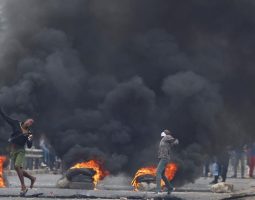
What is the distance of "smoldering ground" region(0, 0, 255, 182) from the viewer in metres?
24.1

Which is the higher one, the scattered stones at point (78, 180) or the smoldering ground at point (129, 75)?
the smoldering ground at point (129, 75)

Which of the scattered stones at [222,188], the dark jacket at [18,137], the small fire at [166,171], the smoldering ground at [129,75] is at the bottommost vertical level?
the scattered stones at [222,188]

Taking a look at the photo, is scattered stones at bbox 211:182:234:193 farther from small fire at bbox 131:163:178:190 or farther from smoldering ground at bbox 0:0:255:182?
smoldering ground at bbox 0:0:255:182

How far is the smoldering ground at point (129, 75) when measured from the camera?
24141mm

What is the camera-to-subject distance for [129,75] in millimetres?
25406

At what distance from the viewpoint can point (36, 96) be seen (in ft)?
81.1

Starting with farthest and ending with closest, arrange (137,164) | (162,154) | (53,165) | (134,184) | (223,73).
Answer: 1. (53,165)
2. (223,73)
3. (137,164)
4. (134,184)
5. (162,154)

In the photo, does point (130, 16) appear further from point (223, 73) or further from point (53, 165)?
point (53, 165)

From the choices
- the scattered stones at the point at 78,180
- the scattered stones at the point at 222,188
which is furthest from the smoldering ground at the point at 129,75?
the scattered stones at the point at 222,188

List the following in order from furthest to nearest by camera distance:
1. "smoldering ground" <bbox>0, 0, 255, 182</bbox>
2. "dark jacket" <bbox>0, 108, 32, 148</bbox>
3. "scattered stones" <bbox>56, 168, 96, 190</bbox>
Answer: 1. "smoldering ground" <bbox>0, 0, 255, 182</bbox>
2. "scattered stones" <bbox>56, 168, 96, 190</bbox>
3. "dark jacket" <bbox>0, 108, 32, 148</bbox>

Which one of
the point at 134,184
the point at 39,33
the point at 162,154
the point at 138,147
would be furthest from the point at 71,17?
the point at 162,154

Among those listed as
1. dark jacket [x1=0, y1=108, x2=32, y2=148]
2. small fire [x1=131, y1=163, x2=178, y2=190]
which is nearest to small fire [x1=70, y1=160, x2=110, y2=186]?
small fire [x1=131, y1=163, x2=178, y2=190]

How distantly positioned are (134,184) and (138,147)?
2660mm

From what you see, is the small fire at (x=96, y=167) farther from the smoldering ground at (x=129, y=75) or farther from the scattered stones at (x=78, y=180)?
the scattered stones at (x=78, y=180)
